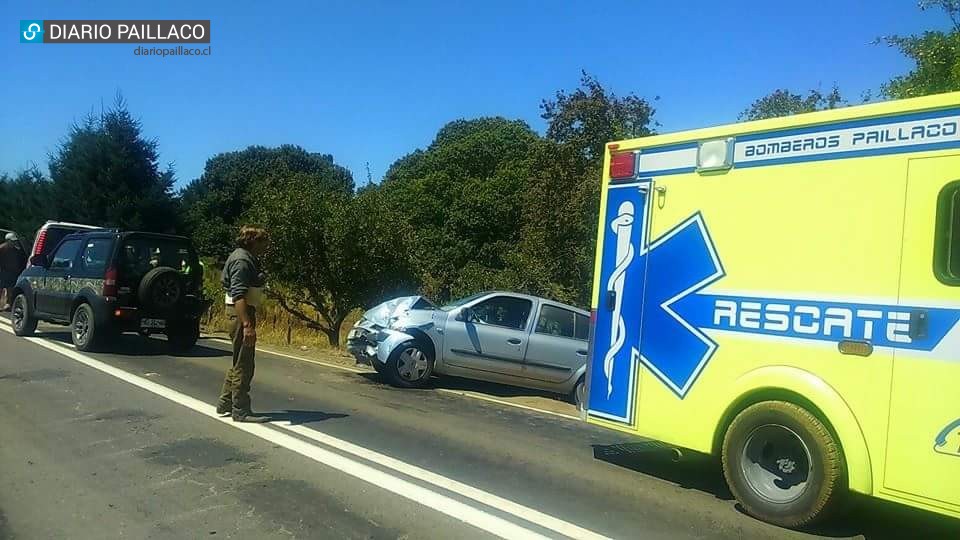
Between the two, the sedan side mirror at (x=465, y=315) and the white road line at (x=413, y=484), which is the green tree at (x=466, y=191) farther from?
the white road line at (x=413, y=484)

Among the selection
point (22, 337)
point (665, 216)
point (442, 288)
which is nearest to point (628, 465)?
point (665, 216)

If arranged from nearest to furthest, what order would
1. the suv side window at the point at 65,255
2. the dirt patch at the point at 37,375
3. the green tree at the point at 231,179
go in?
the dirt patch at the point at 37,375, the suv side window at the point at 65,255, the green tree at the point at 231,179

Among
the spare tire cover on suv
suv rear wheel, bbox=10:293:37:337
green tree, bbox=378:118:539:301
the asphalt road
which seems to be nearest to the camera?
the asphalt road

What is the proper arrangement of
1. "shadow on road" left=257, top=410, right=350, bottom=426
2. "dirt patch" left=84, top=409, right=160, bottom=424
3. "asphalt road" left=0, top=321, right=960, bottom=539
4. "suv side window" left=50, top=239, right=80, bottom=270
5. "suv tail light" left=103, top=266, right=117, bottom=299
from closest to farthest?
"asphalt road" left=0, top=321, right=960, bottom=539, "dirt patch" left=84, top=409, right=160, bottom=424, "shadow on road" left=257, top=410, right=350, bottom=426, "suv tail light" left=103, top=266, right=117, bottom=299, "suv side window" left=50, top=239, right=80, bottom=270

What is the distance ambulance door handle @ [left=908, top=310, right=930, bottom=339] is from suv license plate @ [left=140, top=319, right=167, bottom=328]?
434 inches

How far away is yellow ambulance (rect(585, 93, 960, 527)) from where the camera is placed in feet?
15.8

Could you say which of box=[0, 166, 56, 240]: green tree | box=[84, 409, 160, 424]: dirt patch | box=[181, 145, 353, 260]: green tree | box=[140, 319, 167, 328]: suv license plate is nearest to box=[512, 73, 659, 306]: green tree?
box=[140, 319, 167, 328]: suv license plate

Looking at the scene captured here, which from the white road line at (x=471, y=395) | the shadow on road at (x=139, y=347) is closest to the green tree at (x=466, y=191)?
the shadow on road at (x=139, y=347)

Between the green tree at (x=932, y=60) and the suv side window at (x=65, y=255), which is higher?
the green tree at (x=932, y=60)

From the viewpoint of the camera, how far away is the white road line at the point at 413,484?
16.8 feet

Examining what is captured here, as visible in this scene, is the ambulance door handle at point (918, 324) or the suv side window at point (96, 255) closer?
the ambulance door handle at point (918, 324)

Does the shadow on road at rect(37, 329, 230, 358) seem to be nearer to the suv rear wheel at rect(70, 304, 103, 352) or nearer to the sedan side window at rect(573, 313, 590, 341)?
the suv rear wheel at rect(70, 304, 103, 352)

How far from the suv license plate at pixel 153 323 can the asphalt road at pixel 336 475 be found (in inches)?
105

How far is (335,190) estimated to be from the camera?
57.6ft
